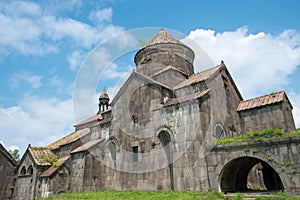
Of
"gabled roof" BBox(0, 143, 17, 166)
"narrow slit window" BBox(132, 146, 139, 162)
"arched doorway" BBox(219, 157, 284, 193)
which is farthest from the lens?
"gabled roof" BBox(0, 143, 17, 166)

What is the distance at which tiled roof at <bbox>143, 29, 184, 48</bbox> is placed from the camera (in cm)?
1664

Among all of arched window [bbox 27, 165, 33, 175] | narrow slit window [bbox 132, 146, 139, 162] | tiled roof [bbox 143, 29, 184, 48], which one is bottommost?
arched window [bbox 27, 165, 33, 175]

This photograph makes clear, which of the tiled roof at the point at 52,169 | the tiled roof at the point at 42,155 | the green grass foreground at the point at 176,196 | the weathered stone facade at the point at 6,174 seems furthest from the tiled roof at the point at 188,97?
the weathered stone facade at the point at 6,174

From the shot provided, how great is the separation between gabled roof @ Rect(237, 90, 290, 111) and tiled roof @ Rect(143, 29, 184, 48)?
638cm

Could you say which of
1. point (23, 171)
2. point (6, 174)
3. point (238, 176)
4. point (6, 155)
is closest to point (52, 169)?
point (23, 171)

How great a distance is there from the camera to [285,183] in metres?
7.94

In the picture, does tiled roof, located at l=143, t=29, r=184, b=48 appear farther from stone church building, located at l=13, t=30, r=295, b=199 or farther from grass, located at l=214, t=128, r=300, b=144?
grass, located at l=214, t=128, r=300, b=144

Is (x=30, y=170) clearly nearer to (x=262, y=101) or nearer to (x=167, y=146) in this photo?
(x=167, y=146)

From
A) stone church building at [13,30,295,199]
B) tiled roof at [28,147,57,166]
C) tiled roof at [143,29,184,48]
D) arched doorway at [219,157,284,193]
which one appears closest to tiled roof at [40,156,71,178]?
stone church building at [13,30,295,199]

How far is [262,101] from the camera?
12.4 m

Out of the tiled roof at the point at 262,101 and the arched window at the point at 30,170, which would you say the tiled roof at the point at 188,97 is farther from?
the arched window at the point at 30,170

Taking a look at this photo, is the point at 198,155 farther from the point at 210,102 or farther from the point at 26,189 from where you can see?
the point at 26,189

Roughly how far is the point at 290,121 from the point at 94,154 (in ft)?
36.3

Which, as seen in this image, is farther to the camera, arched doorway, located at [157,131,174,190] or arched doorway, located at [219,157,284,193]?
arched doorway, located at [157,131,174,190]
